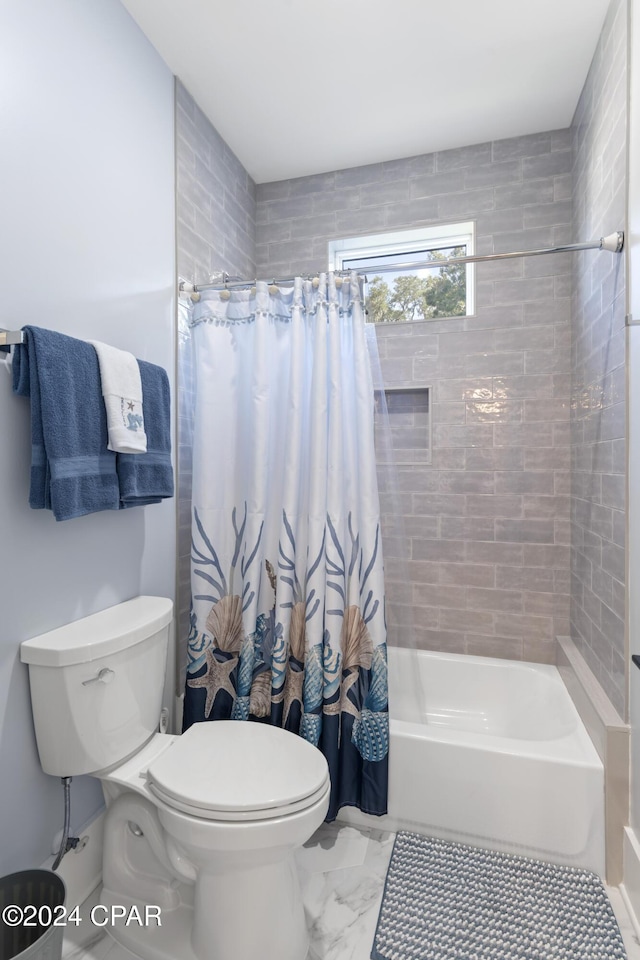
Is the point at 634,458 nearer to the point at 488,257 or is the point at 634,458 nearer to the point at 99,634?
the point at 488,257

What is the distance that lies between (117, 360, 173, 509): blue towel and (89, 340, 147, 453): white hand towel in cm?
6

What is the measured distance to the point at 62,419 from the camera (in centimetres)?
126

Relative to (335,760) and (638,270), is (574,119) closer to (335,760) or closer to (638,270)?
(638,270)

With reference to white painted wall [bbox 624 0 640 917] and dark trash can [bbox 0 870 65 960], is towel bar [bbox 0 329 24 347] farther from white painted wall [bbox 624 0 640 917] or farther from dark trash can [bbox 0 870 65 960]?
white painted wall [bbox 624 0 640 917]

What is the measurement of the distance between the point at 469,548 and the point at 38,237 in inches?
81.0

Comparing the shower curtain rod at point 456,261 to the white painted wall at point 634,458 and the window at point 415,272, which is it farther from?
the window at point 415,272

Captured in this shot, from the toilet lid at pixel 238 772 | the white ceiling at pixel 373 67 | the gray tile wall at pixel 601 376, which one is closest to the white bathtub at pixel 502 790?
the gray tile wall at pixel 601 376

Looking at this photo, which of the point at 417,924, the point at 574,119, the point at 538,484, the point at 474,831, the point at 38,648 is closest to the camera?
the point at 38,648

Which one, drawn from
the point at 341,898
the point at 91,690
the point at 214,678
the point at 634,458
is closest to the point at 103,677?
the point at 91,690

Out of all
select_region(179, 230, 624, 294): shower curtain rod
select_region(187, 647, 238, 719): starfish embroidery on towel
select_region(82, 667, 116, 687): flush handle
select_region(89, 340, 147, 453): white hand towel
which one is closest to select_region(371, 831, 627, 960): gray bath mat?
select_region(187, 647, 238, 719): starfish embroidery on towel

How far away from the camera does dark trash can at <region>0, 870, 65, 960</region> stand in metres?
1.13

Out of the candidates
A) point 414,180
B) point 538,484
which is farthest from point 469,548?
point 414,180

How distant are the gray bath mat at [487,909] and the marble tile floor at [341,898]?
3 cm

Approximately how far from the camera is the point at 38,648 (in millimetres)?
1260
